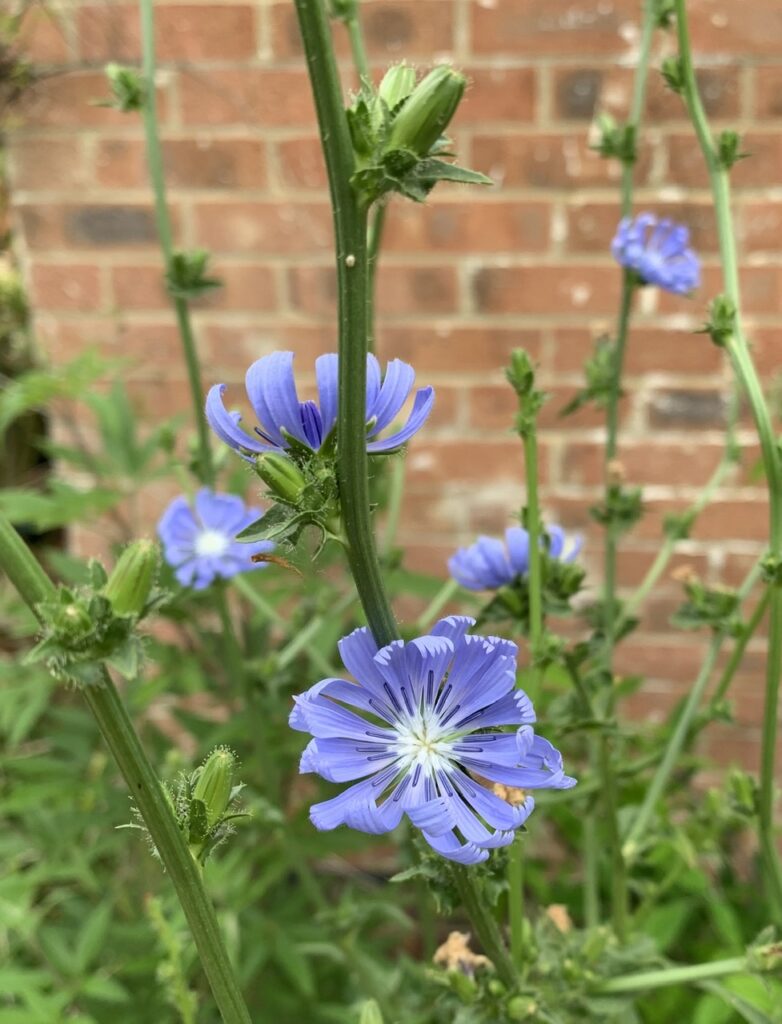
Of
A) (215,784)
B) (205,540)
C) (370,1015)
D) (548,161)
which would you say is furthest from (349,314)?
(548,161)

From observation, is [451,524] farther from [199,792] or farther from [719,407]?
[199,792]

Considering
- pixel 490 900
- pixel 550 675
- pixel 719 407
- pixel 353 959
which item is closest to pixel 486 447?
pixel 719 407

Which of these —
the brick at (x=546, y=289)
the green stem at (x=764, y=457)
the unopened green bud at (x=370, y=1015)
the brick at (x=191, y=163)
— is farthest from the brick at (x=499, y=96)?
the unopened green bud at (x=370, y=1015)

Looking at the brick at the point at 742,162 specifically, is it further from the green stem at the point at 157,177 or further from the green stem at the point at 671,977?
the green stem at the point at 671,977

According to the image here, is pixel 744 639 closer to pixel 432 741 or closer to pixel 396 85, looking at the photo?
pixel 432 741

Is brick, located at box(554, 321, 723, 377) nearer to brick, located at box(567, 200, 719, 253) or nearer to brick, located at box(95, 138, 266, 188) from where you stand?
brick, located at box(567, 200, 719, 253)

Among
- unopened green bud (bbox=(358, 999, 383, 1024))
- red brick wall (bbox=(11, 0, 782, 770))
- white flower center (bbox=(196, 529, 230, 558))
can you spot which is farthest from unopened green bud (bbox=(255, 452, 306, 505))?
red brick wall (bbox=(11, 0, 782, 770))
